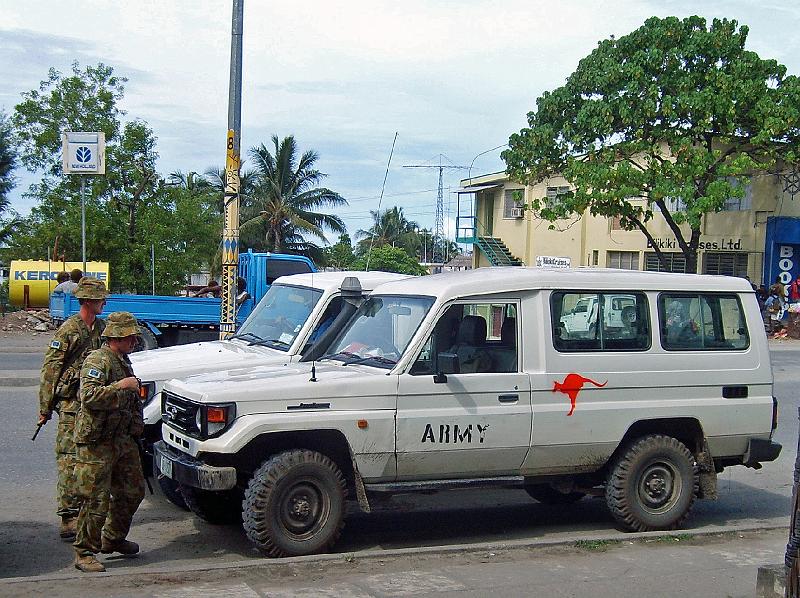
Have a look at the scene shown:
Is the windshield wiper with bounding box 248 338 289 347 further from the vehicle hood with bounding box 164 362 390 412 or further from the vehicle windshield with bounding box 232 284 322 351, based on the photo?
the vehicle hood with bounding box 164 362 390 412

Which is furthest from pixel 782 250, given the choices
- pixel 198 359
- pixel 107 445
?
pixel 107 445

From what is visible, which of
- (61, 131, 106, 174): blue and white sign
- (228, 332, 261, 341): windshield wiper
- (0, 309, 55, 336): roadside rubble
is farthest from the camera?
(0, 309, 55, 336): roadside rubble

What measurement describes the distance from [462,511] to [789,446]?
223 inches

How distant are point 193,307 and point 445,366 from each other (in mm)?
11809

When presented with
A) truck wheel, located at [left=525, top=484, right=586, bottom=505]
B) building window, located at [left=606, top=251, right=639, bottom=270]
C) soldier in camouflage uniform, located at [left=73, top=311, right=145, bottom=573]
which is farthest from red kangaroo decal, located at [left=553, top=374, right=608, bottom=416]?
building window, located at [left=606, top=251, right=639, bottom=270]

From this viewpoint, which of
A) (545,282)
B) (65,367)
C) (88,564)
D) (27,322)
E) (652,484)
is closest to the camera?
(88,564)

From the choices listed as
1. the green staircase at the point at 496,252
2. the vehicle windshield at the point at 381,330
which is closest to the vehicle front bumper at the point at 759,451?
the vehicle windshield at the point at 381,330

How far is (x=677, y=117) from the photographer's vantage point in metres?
29.3

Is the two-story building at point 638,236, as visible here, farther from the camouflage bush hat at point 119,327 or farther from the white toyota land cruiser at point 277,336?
the camouflage bush hat at point 119,327

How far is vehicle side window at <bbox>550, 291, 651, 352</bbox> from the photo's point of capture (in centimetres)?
732

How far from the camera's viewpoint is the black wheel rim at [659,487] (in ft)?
24.7

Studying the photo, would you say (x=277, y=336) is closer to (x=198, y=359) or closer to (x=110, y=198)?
(x=198, y=359)

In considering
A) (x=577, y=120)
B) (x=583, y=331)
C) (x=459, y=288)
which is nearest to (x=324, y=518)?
(x=459, y=288)

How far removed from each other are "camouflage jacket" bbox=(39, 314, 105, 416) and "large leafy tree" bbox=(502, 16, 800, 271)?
23927 mm
